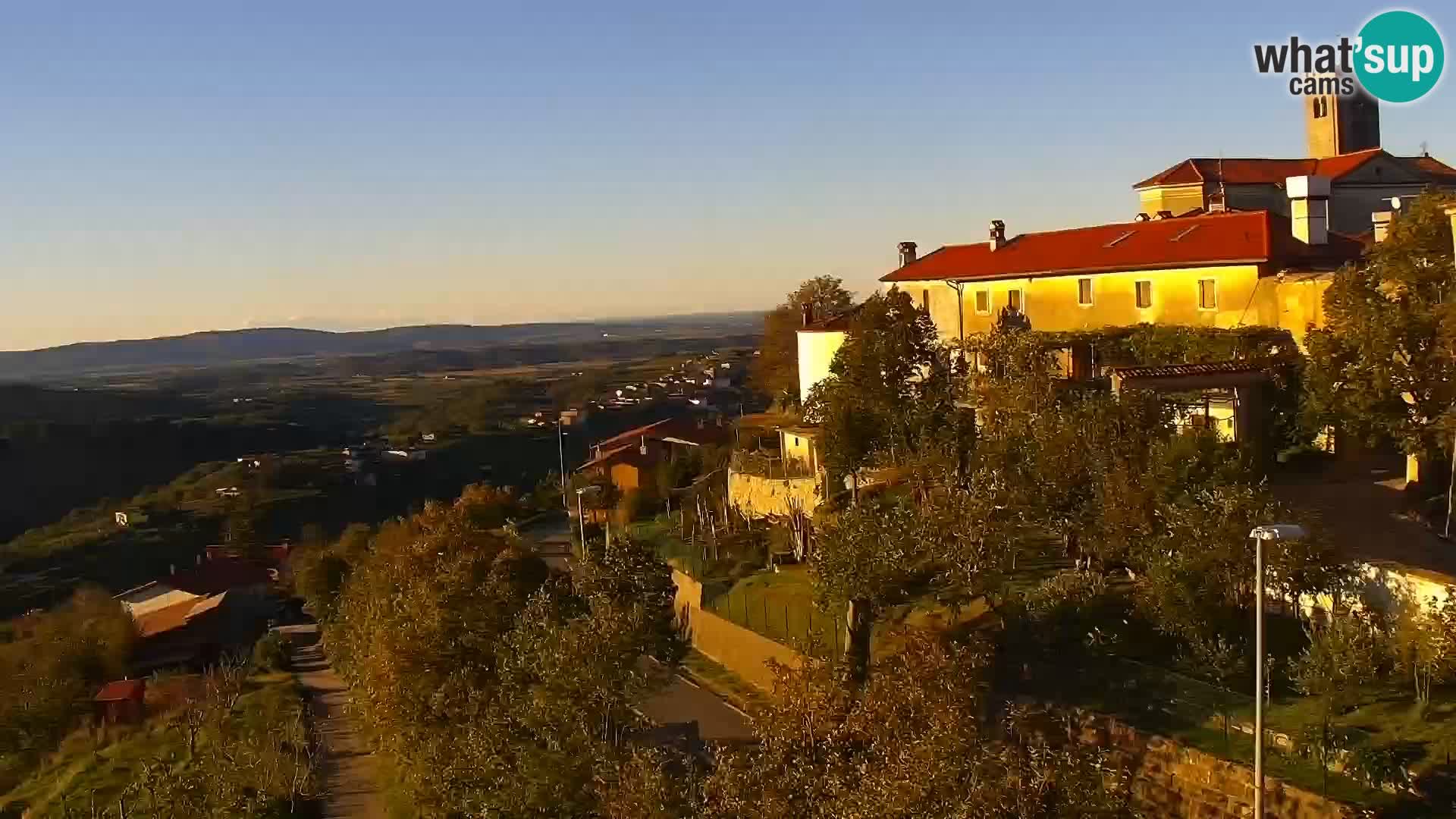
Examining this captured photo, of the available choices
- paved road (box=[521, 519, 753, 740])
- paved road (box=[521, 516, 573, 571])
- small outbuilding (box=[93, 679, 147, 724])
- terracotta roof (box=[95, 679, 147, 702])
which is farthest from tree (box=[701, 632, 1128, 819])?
terracotta roof (box=[95, 679, 147, 702])

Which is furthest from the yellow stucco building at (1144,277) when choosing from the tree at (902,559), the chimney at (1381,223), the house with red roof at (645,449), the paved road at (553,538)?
the house with red roof at (645,449)

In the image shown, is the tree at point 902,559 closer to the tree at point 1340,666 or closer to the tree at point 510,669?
the tree at point 510,669

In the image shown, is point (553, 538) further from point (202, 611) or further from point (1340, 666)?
point (1340, 666)

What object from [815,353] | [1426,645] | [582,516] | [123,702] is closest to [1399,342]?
[1426,645]

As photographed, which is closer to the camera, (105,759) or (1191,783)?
(1191,783)

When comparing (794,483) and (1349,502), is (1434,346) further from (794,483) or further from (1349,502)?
(794,483)

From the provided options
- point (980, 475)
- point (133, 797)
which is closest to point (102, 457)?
point (133, 797)
